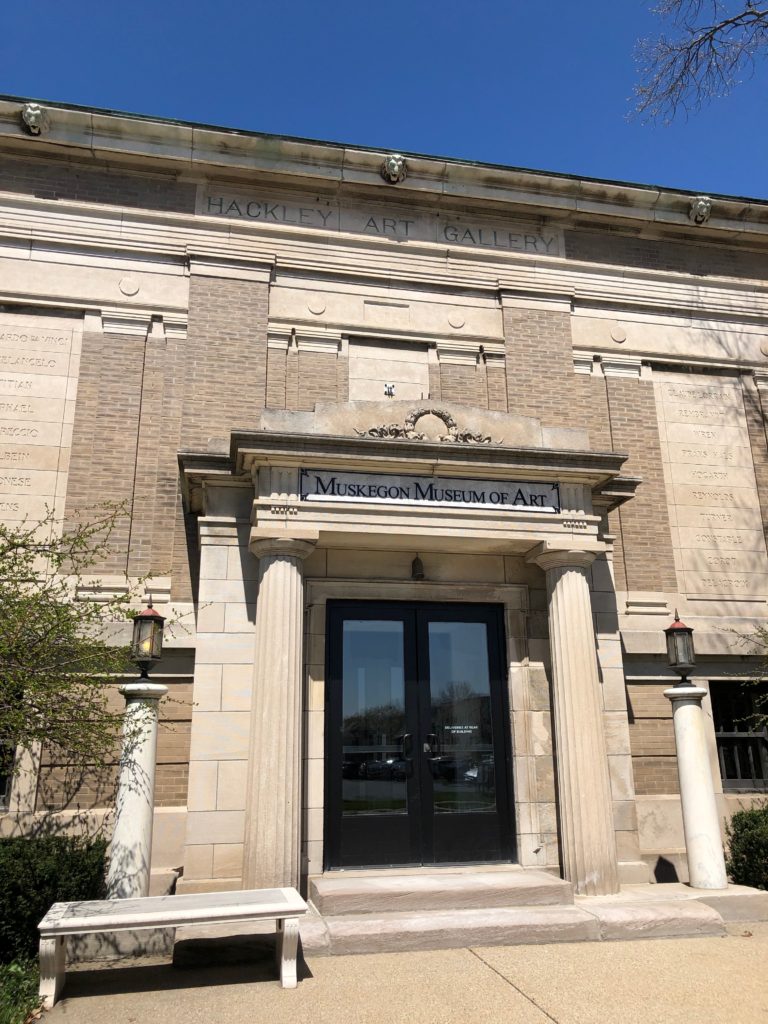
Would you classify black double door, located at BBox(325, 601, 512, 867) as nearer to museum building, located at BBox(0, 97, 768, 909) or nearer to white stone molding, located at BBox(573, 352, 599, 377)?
museum building, located at BBox(0, 97, 768, 909)

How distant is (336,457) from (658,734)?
6.44 metres

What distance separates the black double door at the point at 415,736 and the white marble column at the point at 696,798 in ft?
6.45

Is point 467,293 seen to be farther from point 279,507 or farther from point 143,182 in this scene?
point 279,507

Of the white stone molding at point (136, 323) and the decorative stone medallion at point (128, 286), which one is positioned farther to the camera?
the decorative stone medallion at point (128, 286)

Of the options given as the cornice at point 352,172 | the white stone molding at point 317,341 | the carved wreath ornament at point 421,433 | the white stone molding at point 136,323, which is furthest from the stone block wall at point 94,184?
the carved wreath ornament at point 421,433

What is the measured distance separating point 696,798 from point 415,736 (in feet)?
10.4

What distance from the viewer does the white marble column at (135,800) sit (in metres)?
7.51

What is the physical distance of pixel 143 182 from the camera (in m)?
12.5

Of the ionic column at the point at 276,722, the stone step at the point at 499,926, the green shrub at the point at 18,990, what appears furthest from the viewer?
the ionic column at the point at 276,722

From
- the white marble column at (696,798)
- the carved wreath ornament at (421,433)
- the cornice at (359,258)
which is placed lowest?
the white marble column at (696,798)

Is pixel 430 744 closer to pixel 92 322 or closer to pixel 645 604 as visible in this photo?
pixel 645 604

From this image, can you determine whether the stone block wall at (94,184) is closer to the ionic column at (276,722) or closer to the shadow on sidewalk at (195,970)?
the ionic column at (276,722)

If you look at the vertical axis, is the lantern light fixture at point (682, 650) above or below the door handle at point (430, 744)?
above

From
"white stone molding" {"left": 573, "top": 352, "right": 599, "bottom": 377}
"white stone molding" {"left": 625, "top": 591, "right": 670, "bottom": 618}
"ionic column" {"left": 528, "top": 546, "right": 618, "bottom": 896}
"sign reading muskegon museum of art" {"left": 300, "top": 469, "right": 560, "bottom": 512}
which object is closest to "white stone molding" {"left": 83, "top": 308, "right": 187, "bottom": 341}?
"sign reading muskegon museum of art" {"left": 300, "top": 469, "right": 560, "bottom": 512}
